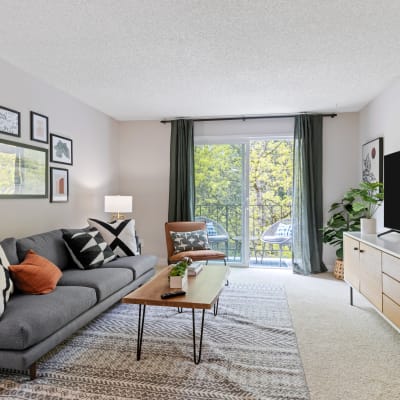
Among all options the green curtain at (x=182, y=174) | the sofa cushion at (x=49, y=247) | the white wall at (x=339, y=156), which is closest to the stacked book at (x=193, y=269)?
the sofa cushion at (x=49, y=247)

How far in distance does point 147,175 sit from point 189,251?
163 centimetres

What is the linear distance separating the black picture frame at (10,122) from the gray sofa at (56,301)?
3.36 ft

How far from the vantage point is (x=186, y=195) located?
16.9ft

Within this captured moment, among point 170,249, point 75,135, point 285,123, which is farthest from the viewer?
point 285,123

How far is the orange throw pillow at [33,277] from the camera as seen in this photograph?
2406 millimetres

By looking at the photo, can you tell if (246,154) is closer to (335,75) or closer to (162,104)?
(162,104)

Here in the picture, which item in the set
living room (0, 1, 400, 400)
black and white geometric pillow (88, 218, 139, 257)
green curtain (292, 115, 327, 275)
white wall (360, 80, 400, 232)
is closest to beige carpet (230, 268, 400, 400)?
living room (0, 1, 400, 400)

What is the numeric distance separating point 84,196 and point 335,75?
3353 mm

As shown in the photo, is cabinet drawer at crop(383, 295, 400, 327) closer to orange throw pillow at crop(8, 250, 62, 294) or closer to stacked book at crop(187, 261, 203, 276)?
stacked book at crop(187, 261, 203, 276)

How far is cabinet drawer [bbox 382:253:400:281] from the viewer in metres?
2.31

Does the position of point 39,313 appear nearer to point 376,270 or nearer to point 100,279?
point 100,279


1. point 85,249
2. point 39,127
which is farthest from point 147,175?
point 85,249

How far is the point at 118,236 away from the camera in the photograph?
3859mm

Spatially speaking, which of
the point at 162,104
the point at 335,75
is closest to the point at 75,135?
the point at 162,104
